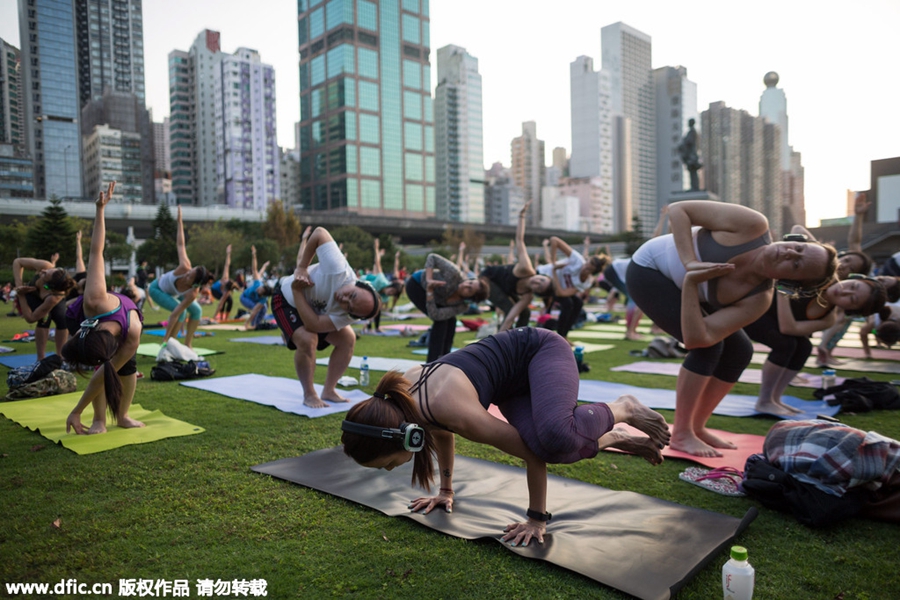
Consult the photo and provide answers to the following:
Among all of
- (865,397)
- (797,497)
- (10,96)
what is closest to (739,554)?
(797,497)

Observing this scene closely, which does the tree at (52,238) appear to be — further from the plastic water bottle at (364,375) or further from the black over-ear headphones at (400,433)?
the black over-ear headphones at (400,433)

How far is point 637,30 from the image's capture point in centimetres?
14650

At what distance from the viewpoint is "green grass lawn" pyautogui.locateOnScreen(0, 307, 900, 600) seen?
2316mm

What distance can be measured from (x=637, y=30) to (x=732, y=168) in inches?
2589

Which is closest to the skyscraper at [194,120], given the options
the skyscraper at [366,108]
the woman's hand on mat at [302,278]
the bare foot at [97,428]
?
the skyscraper at [366,108]

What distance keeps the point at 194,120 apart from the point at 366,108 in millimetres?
36153

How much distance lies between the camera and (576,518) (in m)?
2.93

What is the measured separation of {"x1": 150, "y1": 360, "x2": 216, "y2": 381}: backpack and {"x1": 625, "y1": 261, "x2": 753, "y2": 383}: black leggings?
18.0 feet

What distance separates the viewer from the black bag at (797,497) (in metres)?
2.81

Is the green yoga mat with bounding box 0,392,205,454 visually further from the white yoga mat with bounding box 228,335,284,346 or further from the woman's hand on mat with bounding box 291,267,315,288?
the white yoga mat with bounding box 228,335,284,346

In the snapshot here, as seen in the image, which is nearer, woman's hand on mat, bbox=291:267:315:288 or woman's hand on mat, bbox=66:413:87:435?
woman's hand on mat, bbox=66:413:87:435

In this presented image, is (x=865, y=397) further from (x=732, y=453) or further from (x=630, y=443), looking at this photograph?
(x=630, y=443)

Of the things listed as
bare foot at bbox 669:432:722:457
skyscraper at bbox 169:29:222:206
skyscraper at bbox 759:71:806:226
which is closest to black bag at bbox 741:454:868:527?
bare foot at bbox 669:432:722:457

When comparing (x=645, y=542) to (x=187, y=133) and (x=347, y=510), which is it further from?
(x=187, y=133)
